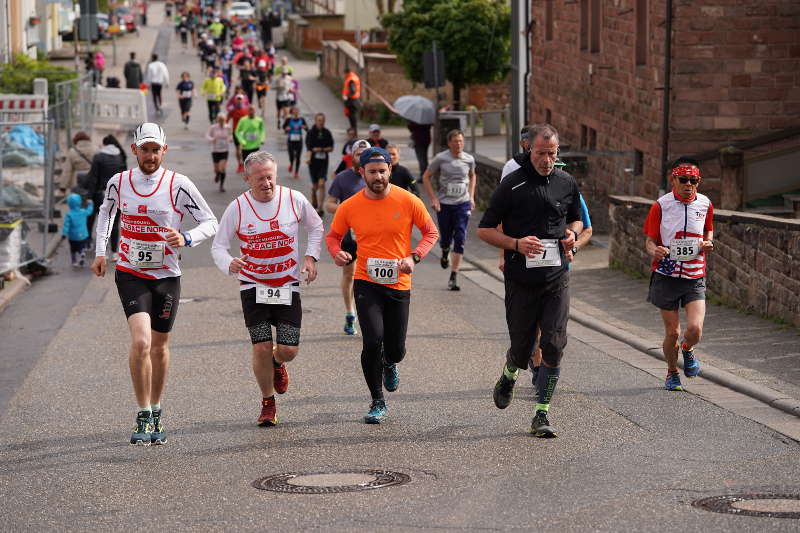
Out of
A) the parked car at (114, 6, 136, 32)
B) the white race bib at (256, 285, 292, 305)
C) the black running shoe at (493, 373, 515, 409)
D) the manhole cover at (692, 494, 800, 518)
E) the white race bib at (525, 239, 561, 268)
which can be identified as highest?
the parked car at (114, 6, 136, 32)

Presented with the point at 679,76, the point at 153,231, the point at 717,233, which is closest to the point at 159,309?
the point at 153,231

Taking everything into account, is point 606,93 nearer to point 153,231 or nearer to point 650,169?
point 650,169

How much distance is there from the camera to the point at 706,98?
70.7ft

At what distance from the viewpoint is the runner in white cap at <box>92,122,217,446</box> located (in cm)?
932

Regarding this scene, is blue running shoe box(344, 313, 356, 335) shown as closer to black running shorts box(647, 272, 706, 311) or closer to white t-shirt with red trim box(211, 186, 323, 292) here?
black running shorts box(647, 272, 706, 311)

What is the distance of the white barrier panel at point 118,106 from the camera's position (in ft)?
122

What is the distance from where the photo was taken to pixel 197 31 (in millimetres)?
78312

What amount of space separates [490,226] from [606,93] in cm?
1739

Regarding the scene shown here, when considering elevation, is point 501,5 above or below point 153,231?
above

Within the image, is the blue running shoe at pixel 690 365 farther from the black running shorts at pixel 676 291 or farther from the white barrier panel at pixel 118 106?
the white barrier panel at pixel 118 106

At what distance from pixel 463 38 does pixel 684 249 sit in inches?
1265

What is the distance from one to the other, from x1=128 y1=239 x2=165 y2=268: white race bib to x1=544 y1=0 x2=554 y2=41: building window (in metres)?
23.0

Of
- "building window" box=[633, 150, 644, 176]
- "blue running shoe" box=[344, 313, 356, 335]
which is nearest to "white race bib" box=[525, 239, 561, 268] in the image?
"blue running shoe" box=[344, 313, 356, 335]

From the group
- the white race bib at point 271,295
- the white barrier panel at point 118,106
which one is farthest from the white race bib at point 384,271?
the white barrier panel at point 118,106
